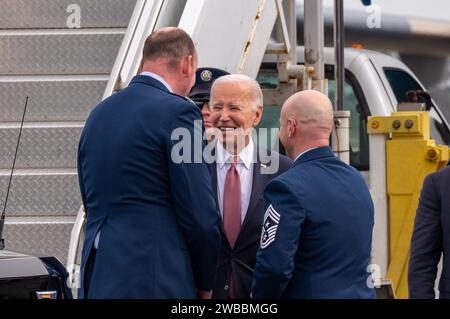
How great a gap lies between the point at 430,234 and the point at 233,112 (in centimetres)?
96

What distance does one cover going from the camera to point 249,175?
4.84 metres

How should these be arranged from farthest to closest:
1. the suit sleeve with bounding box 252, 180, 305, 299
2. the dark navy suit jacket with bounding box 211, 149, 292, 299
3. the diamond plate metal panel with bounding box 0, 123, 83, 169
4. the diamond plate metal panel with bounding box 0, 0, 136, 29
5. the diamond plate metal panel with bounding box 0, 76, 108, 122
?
the diamond plate metal panel with bounding box 0, 0, 136, 29 → the diamond plate metal panel with bounding box 0, 76, 108, 122 → the diamond plate metal panel with bounding box 0, 123, 83, 169 → the dark navy suit jacket with bounding box 211, 149, 292, 299 → the suit sleeve with bounding box 252, 180, 305, 299

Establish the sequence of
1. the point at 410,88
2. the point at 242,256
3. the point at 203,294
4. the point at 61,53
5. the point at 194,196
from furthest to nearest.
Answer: the point at 410,88 → the point at 61,53 → the point at 242,256 → the point at 203,294 → the point at 194,196

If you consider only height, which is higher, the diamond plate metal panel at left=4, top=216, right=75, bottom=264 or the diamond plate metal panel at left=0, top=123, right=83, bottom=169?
the diamond plate metal panel at left=0, top=123, right=83, bottom=169

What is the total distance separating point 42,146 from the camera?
6820mm

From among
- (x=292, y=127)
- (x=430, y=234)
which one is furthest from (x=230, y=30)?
(x=292, y=127)

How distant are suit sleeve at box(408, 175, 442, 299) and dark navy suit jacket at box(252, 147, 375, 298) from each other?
2.49 ft

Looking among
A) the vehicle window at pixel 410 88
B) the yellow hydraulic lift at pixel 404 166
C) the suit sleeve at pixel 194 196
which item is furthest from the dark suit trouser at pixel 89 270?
the vehicle window at pixel 410 88

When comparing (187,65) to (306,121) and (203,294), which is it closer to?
(306,121)

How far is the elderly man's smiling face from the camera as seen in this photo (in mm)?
4871

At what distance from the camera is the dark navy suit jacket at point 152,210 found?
4.24 m

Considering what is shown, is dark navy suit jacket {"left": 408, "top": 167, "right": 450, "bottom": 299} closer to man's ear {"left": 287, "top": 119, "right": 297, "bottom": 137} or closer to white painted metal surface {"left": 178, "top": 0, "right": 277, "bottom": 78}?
man's ear {"left": 287, "top": 119, "right": 297, "bottom": 137}

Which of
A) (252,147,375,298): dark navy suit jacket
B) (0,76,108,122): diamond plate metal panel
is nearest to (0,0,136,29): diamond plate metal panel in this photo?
(0,76,108,122): diamond plate metal panel

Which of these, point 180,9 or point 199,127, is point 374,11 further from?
point 199,127
